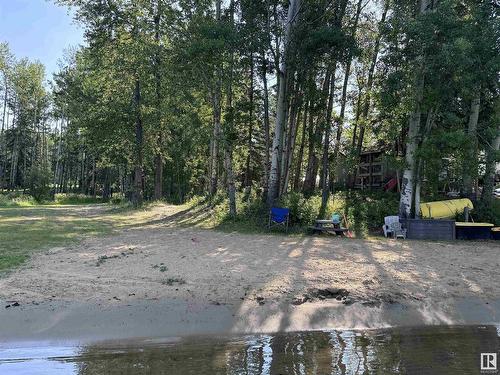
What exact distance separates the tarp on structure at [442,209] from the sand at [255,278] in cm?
417

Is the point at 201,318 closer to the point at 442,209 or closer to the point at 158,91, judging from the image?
the point at 442,209

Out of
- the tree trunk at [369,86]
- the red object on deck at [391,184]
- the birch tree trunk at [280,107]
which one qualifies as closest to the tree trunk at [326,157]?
the tree trunk at [369,86]

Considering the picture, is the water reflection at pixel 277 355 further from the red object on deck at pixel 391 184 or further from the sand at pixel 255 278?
the red object on deck at pixel 391 184

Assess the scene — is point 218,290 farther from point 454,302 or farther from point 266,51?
point 266,51

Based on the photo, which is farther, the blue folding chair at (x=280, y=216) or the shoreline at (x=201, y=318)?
the blue folding chair at (x=280, y=216)

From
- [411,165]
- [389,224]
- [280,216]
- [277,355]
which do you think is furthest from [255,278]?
[411,165]

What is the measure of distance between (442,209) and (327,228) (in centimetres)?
499

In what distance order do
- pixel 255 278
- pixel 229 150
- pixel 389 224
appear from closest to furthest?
pixel 255 278
pixel 389 224
pixel 229 150

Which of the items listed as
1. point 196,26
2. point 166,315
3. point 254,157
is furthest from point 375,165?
point 166,315

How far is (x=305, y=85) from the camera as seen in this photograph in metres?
17.6

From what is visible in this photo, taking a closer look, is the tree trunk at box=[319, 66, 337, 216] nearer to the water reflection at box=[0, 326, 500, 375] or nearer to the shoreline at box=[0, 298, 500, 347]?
the shoreline at box=[0, 298, 500, 347]

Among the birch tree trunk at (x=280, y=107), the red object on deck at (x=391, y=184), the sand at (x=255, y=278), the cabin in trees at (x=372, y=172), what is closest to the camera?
the sand at (x=255, y=278)

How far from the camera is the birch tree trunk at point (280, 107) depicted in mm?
15719

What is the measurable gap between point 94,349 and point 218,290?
235 centimetres
